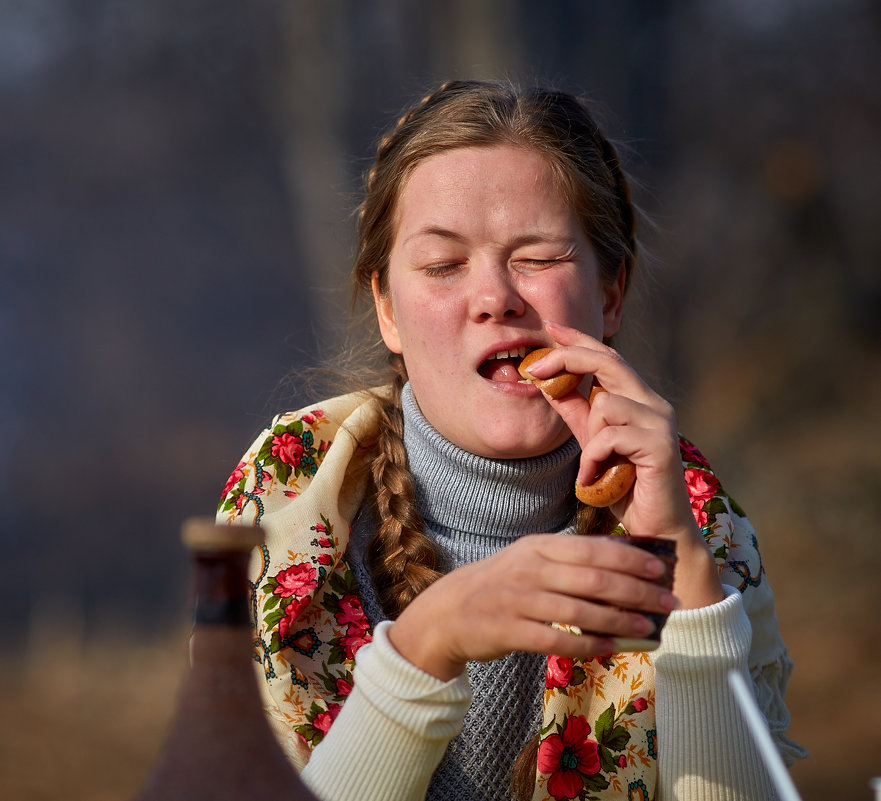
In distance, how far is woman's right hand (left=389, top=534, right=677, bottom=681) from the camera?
121cm

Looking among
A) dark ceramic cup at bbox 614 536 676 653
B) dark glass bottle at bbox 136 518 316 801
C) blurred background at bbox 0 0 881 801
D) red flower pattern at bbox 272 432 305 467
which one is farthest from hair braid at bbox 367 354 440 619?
blurred background at bbox 0 0 881 801

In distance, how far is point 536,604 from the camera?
1262mm

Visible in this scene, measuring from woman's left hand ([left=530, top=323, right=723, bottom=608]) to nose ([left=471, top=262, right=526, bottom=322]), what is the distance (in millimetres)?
229

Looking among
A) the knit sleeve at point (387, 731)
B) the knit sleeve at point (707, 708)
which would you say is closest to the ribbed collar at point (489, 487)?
the knit sleeve at point (707, 708)

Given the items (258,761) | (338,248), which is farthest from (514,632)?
(338,248)

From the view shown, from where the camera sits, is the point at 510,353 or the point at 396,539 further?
the point at 396,539

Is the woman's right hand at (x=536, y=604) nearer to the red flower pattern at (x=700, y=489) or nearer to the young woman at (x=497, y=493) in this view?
the young woman at (x=497, y=493)

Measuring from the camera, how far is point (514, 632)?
1.29 m

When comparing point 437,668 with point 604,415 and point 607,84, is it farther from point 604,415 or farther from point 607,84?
point 607,84

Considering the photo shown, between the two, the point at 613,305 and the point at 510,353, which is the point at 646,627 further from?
the point at 613,305

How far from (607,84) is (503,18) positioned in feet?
2.40

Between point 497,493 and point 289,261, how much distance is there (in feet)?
20.8

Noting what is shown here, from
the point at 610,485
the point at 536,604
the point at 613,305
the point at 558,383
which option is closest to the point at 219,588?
the point at 536,604

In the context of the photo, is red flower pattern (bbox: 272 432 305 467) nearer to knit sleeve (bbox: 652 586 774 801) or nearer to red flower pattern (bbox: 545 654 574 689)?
red flower pattern (bbox: 545 654 574 689)
